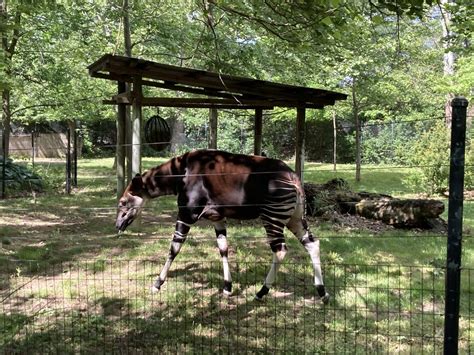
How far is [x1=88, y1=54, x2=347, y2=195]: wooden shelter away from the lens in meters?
7.00

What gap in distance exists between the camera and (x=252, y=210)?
17.5 feet

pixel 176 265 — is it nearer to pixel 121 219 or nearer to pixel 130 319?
pixel 121 219

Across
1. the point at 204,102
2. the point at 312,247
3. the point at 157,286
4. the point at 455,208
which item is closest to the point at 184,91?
the point at 204,102

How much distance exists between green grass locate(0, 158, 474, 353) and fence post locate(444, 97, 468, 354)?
134 centimetres

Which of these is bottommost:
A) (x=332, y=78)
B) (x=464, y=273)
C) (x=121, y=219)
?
(x=464, y=273)

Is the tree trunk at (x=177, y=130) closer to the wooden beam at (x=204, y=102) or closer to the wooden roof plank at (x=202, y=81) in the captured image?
the wooden beam at (x=204, y=102)

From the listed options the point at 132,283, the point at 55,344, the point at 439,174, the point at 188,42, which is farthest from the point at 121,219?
the point at 439,174

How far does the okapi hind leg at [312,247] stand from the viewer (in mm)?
5012

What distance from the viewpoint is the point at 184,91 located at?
Result: 839cm

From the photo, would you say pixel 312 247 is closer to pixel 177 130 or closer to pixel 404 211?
pixel 404 211

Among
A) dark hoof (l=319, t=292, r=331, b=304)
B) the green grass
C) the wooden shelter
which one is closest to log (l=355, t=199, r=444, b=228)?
the green grass

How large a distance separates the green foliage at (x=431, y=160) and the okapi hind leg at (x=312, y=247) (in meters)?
8.66

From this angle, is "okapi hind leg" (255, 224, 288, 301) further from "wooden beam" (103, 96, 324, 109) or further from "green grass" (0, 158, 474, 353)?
"wooden beam" (103, 96, 324, 109)

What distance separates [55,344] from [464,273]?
188 inches
